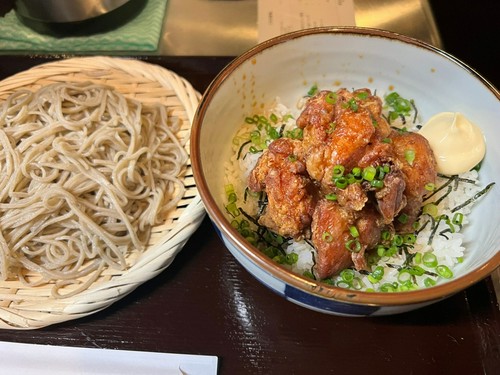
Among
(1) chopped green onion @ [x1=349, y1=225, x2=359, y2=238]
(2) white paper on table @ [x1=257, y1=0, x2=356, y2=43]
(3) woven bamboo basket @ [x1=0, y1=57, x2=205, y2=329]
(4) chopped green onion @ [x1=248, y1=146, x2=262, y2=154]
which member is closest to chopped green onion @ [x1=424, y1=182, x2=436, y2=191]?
(1) chopped green onion @ [x1=349, y1=225, x2=359, y2=238]

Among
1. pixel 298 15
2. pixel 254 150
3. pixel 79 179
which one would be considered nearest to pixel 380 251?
pixel 254 150

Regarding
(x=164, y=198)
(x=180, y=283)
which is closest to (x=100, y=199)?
(x=164, y=198)

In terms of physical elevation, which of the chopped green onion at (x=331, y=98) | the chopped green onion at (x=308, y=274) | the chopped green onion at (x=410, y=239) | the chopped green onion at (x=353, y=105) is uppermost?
the chopped green onion at (x=353, y=105)

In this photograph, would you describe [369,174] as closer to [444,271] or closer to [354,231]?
[354,231]

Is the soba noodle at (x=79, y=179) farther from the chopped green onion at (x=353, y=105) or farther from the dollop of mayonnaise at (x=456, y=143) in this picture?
the dollop of mayonnaise at (x=456, y=143)

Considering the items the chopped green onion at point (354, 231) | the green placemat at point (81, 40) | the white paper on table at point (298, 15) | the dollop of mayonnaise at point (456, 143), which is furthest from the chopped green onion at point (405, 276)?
the green placemat at point (81, 40)

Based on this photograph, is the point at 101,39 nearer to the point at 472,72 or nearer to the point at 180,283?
the point at 180,283

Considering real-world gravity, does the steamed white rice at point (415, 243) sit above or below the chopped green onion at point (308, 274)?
above
